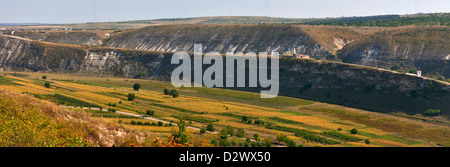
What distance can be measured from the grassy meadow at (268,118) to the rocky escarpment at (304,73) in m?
8.66

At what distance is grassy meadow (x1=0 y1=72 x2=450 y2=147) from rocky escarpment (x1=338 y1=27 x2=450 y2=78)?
151ft

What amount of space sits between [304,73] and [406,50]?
39.6m

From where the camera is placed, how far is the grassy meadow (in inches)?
2208

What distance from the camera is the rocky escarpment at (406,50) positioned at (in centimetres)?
12138

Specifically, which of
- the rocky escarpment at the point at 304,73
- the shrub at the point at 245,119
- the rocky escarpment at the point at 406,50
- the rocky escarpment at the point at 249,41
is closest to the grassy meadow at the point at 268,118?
the shrub at the point at 245,119

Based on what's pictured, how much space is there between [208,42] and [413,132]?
5026 inches

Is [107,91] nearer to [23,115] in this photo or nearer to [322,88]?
[322,88]

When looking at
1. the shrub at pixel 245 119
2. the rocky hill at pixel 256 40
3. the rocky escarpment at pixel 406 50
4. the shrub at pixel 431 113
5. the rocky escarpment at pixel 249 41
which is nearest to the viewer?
the shrub at pixel 245 119

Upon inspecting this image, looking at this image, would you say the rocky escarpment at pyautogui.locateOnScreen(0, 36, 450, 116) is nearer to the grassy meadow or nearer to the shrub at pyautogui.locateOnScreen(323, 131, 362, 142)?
the grassy meadow

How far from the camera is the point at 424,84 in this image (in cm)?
9181

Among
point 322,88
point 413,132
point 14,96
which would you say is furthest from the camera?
point 322,88

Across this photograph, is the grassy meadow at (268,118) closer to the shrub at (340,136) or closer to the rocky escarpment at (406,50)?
the shrub at (340,136)
